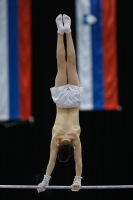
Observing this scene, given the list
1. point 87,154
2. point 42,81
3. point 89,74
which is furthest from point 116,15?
point 87,154

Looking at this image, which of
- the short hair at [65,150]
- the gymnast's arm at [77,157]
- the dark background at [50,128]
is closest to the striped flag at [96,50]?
the dark background at [50,128]

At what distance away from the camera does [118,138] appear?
10.7 m

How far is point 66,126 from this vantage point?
7090 millimetres

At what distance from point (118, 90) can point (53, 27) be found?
206cm

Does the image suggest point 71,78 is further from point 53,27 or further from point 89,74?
point 53,27

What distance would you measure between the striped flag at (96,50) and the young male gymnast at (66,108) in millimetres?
2620

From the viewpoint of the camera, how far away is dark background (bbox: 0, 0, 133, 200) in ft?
34.7

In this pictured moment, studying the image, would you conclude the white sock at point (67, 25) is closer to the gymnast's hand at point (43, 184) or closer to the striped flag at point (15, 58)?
the gymnast's hand at point (43, 184)

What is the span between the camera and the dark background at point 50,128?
10.6 meters

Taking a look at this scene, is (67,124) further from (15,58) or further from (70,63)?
(15,58)

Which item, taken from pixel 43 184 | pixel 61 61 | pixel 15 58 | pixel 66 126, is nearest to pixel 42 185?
pixel 43 184

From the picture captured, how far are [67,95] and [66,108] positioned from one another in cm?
24

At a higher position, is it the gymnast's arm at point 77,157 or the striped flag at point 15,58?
the striped flag at point 15,58

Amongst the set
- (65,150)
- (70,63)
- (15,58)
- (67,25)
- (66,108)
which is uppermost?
(67,25)
